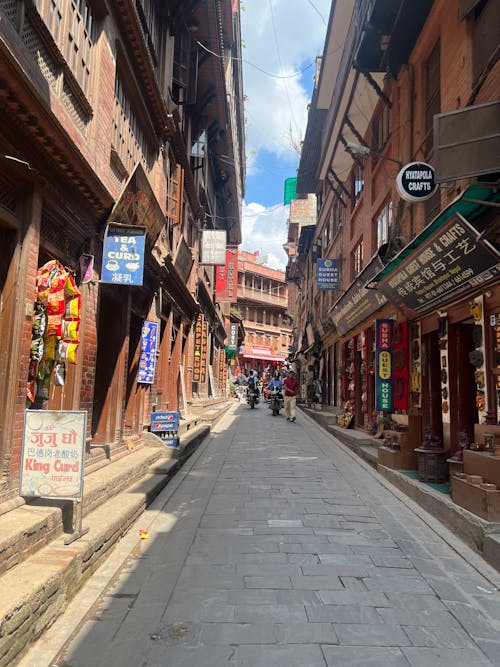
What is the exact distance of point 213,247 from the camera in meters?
20.9

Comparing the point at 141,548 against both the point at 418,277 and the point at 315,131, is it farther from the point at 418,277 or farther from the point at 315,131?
the point at 315,131

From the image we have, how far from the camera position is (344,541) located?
17.7 ft

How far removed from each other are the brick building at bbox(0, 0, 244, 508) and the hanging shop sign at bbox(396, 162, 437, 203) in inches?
172

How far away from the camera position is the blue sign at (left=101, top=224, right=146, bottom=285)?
7.36 m

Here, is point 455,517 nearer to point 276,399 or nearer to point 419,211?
point 419,211

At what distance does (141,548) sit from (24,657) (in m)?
2.25

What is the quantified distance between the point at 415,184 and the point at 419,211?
1.30 metres

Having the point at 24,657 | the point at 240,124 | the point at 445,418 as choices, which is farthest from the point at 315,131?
the point at 24,657

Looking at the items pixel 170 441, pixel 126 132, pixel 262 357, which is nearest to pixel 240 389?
pixel 262 357

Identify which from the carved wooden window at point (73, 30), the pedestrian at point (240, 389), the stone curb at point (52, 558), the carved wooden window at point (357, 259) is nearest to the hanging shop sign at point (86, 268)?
the carved wooden window at point (73, 30)

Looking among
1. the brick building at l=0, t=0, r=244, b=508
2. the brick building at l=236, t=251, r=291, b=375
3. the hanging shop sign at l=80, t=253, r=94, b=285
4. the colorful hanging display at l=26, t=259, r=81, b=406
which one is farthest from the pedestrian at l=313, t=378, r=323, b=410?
the brick building at l=236, t=251, r=291, b=375

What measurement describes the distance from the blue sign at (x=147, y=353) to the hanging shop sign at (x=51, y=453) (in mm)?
6155

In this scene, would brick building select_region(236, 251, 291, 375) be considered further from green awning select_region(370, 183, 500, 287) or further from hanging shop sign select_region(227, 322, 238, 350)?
green awning select_region(370, 183, 500, 287)

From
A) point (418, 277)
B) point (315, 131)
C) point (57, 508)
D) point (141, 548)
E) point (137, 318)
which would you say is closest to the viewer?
point (57, 508)
